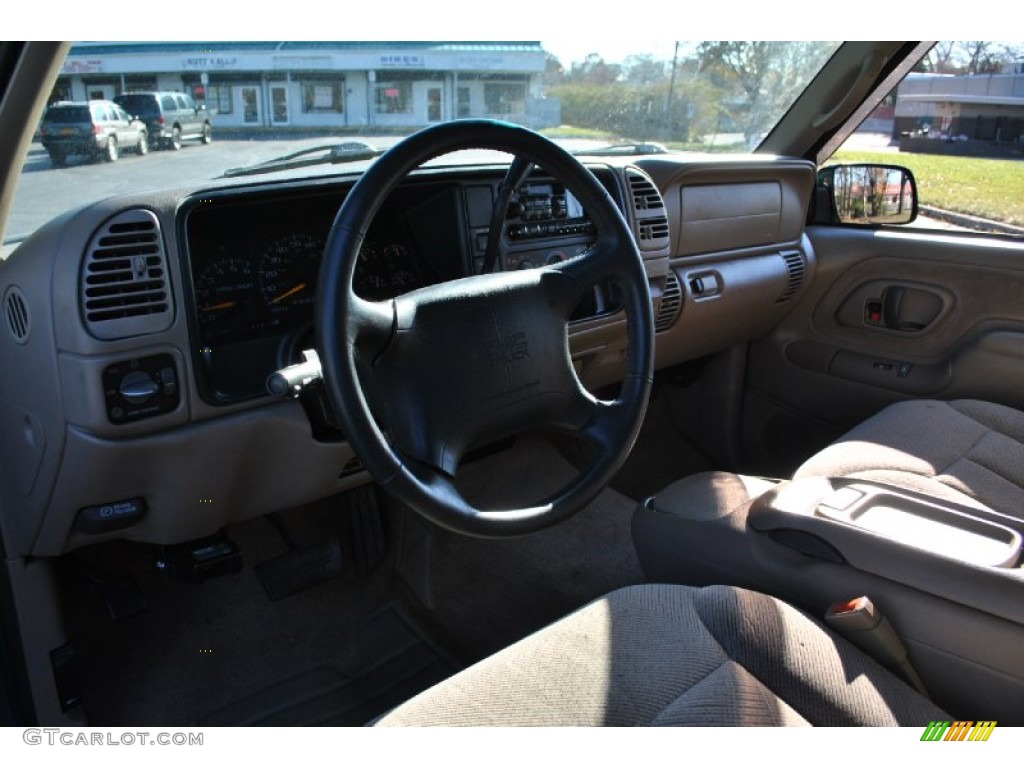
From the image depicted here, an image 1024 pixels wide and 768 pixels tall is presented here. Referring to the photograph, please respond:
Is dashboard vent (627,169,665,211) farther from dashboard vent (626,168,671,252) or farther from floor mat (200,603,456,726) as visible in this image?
floor mat (200,603,456,726)

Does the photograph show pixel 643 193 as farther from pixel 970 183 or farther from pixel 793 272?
pixel 970 183

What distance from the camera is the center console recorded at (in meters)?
1.38

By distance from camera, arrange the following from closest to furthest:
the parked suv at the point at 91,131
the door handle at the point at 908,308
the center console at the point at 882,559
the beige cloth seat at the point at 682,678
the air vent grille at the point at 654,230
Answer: the beige cloth seat at the point at 682,678 → the center console at the point at 882,559 → the parked suv at the point at 91,131 → the air vent grille at the point at 654,230 → the door handle at the point at 908,308

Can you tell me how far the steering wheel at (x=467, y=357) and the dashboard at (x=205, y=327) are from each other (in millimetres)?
169

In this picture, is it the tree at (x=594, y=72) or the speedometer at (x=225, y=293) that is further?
the tree at (x=594, y=72)

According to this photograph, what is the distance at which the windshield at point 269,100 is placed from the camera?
170 cm

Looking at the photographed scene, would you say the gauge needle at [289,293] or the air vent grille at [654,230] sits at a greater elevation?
the air vent grille at [654,230]

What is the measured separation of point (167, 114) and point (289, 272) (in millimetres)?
421

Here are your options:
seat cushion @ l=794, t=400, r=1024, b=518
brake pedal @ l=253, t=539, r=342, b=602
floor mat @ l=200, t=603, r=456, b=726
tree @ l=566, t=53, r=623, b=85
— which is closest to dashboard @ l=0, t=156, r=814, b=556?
tree @ l=566, t=53, r=623, b=85

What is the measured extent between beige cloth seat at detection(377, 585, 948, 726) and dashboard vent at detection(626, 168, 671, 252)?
4.25 ft

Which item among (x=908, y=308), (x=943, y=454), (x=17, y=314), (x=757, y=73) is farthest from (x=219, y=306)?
(x=908, y=308)

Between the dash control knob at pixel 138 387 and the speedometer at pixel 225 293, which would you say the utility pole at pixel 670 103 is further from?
the dash control knob at pixel 138 387

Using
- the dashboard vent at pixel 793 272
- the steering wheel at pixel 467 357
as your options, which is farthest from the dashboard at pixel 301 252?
the dashboard vent at pixel 793 272

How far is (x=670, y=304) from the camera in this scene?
2.73m
